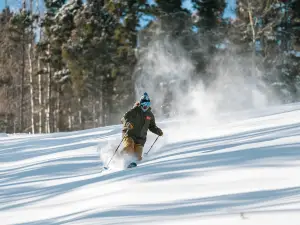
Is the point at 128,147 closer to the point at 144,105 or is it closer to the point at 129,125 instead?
the point at 129,125

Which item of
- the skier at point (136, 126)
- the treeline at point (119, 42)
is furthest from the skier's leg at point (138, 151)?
the treeline at point (119, 42)

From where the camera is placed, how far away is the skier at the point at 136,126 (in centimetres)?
781

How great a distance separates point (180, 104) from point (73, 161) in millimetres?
14415

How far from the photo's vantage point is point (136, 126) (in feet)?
26.3

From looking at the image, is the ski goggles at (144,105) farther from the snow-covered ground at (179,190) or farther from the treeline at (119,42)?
the treeline at (119,42)

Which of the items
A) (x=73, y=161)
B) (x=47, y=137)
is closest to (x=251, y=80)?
(x=47, y=137)

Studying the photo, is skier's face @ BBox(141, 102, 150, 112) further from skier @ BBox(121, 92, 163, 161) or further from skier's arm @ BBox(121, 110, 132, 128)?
skier's arm @ BBox(121, 110, 132, 128)

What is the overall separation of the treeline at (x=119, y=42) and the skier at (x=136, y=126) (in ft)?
49.4

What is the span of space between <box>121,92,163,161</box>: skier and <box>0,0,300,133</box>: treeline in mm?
15049

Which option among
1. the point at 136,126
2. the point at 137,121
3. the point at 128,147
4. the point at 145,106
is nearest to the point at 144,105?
the point at 145,106

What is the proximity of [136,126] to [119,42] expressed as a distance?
1950 cm

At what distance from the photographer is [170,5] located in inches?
908

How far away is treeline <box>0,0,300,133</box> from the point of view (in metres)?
22.9

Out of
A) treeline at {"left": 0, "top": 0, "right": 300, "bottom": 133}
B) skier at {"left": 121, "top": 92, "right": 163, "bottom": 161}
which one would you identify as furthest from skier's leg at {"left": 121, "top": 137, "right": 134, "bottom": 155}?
treeline at {"left": 0, "top": 0, "right": 300, "bottom": 133}
